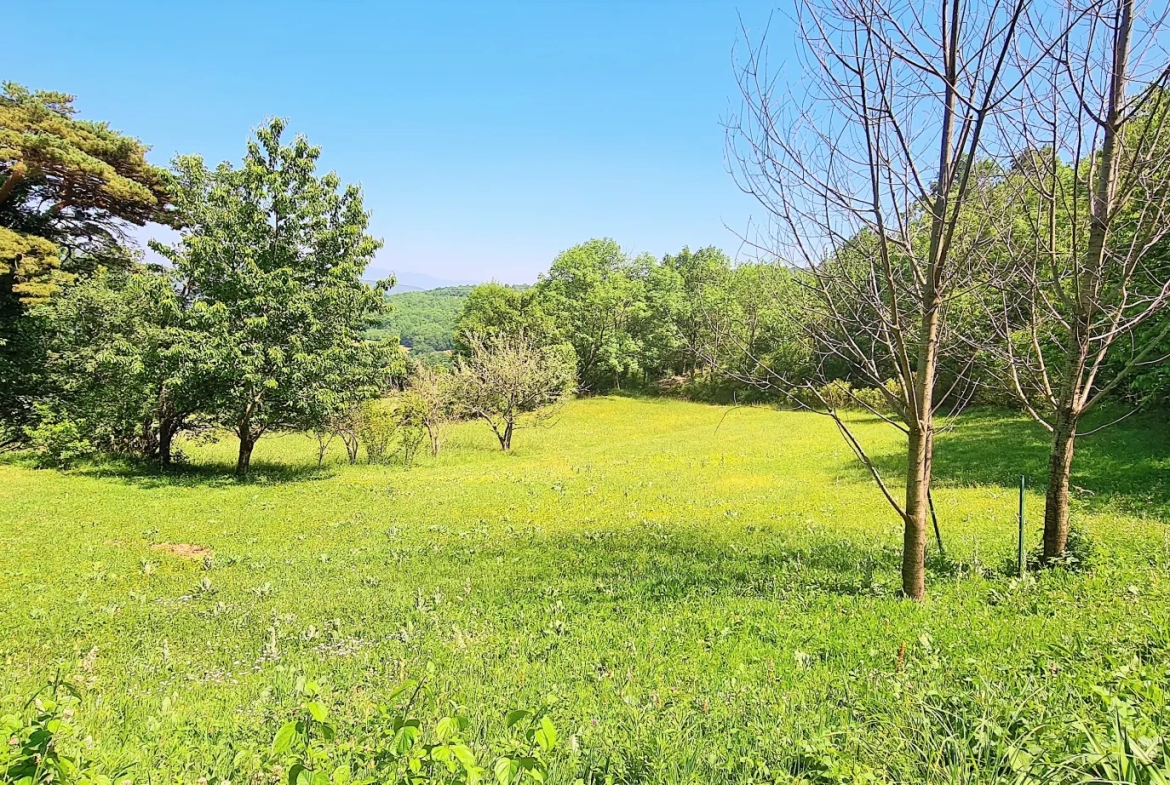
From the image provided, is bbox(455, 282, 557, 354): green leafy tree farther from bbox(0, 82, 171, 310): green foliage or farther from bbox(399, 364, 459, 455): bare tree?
bbox(0, 82, 171, 310): green foliage

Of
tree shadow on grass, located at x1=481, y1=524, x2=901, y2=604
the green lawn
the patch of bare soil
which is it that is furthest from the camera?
the patch of bare soil

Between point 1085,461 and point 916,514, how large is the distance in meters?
11.3

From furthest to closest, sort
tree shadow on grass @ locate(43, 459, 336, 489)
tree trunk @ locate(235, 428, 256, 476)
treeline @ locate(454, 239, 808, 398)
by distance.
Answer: treeline @ locate(454, 239, 808, 398) < tree trunk @ locate(235, 428, 256, 476) < tree shadow on grass @ locate(43, 459, 336, 489)

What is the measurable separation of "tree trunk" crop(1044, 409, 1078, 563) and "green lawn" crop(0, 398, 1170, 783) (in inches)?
16.2

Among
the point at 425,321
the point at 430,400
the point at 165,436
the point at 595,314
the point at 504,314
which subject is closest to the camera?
the point at 165,436

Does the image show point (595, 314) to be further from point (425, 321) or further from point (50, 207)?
point (425, 321)

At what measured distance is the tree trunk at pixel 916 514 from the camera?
5.04 meters

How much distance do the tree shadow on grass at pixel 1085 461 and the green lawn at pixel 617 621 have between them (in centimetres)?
12

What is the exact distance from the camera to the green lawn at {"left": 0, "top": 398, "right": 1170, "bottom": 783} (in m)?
2.81

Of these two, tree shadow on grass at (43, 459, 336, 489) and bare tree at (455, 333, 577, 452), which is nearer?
tree shadow on grass at (43, 459, 336, 489)

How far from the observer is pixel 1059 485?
571cm

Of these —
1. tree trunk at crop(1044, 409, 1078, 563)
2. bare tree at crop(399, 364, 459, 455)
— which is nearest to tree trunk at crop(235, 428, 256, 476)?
bare tree at crop(399, 364, 459, 455)

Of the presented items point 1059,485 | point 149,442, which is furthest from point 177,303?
point 1059,485

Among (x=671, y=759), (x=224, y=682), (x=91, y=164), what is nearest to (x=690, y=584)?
(x=671, y=759)
